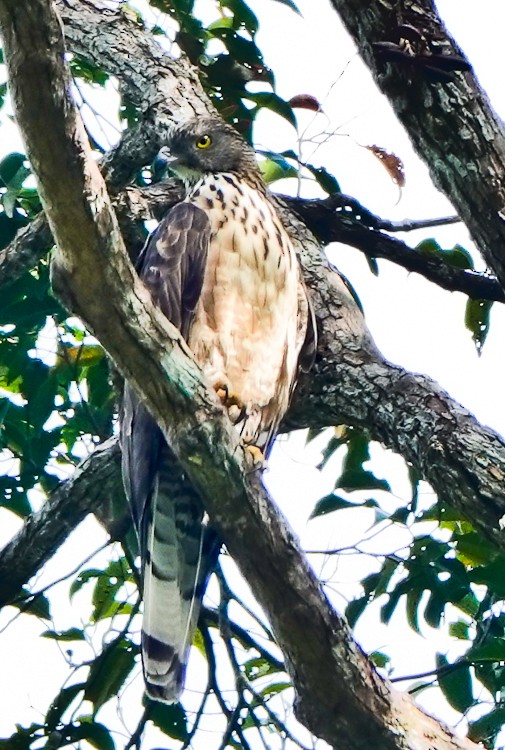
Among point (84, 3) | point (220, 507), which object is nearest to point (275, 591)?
point (220, 507)

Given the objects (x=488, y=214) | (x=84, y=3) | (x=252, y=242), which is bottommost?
(x=488, y=214)

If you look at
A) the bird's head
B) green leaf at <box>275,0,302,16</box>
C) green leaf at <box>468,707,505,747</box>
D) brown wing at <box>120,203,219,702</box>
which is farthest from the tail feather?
green leaf at <box>275,0,302,16</box>

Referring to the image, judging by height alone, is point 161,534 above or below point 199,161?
below

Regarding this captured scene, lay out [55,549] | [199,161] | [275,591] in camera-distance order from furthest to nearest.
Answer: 1. [199,161]
2. [55,549]
3. [275,591]

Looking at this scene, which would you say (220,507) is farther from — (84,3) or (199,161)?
(84,3)

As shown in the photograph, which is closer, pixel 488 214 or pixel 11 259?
pixel 488 214

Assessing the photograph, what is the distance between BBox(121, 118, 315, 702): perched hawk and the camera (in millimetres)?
3592

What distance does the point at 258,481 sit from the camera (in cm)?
270

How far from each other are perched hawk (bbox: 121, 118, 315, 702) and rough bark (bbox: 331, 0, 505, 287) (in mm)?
1200

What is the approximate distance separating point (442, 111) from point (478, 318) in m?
1.13

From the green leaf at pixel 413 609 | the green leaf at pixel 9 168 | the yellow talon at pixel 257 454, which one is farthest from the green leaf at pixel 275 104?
the green leaf at pixel 413 609

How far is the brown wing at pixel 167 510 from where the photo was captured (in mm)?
3420

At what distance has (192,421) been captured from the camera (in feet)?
8.49

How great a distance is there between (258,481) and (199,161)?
7.27ft
